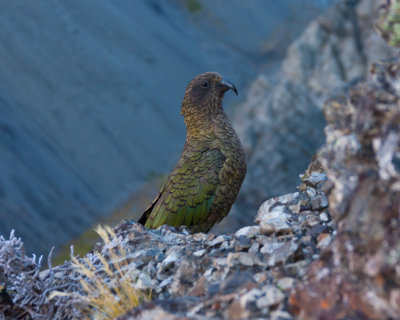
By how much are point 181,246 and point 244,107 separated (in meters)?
16.7

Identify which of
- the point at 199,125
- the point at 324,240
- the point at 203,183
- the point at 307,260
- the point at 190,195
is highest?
the point at 199,125

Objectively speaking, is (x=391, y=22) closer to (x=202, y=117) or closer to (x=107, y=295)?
(x=107, y=295)

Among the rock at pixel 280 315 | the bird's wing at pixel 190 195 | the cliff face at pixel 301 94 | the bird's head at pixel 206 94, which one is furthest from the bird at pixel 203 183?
the cliff face at pixel 301 94

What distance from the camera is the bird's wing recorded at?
643cm

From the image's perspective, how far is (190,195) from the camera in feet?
21.1

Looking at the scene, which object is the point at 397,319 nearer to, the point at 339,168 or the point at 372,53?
the point at 339,168

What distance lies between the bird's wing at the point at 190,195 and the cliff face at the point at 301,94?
9334 mm

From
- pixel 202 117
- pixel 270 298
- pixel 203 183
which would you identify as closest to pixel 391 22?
pixel 270 298

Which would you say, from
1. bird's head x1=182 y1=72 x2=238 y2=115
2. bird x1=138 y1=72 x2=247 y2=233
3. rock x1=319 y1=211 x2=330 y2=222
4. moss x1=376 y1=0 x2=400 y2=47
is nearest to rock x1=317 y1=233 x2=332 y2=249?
rock x1=319 y1=211 x2=330 y2=222

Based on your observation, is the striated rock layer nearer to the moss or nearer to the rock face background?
the moss

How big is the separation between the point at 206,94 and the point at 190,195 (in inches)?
55.3

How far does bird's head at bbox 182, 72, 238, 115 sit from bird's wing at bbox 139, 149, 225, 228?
0.78m

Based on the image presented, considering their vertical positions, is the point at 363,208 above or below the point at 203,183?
below

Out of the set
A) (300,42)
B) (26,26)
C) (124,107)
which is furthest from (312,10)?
(26,26)
